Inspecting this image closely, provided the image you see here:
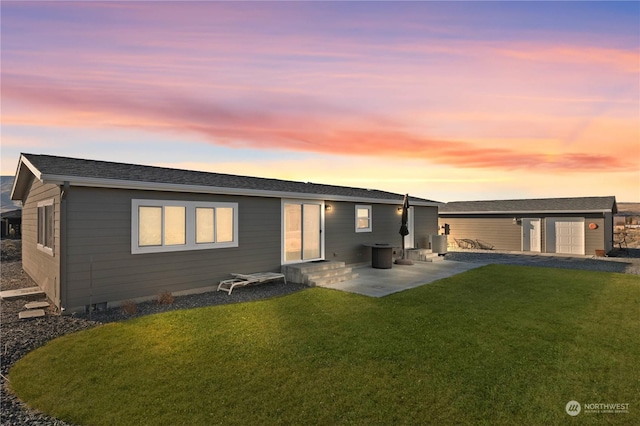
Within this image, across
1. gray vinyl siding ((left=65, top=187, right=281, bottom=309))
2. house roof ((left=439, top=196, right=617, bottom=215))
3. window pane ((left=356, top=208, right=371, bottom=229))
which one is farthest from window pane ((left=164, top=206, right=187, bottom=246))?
house roof ((left=439, top=196, right=617, bottom=215))

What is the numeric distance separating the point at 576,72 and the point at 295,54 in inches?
Answer: 338

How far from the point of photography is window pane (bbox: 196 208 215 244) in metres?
9.12

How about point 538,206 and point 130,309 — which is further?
point 538,206

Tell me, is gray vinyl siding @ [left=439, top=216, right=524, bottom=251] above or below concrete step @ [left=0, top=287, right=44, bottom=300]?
above

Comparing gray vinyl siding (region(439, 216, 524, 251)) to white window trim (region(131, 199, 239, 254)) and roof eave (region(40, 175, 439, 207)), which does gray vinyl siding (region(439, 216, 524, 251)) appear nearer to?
roof eave (region(40, 175, 439, 207))

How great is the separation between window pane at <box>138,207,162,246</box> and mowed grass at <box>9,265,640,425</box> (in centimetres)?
219

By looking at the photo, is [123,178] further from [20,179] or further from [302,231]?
[20,179]

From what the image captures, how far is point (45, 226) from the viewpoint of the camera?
9125mm

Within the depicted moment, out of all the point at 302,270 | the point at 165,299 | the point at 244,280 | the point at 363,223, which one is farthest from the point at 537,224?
the point at 165,299

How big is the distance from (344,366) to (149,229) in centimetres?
608

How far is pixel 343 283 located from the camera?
10.3 m

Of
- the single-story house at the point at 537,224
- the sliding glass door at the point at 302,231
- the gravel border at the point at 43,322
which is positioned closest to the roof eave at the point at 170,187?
the sliding glass door at the point at 302,231

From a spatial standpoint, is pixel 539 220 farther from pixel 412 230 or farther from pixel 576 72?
pixel 576 72

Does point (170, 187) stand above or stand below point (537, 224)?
above
